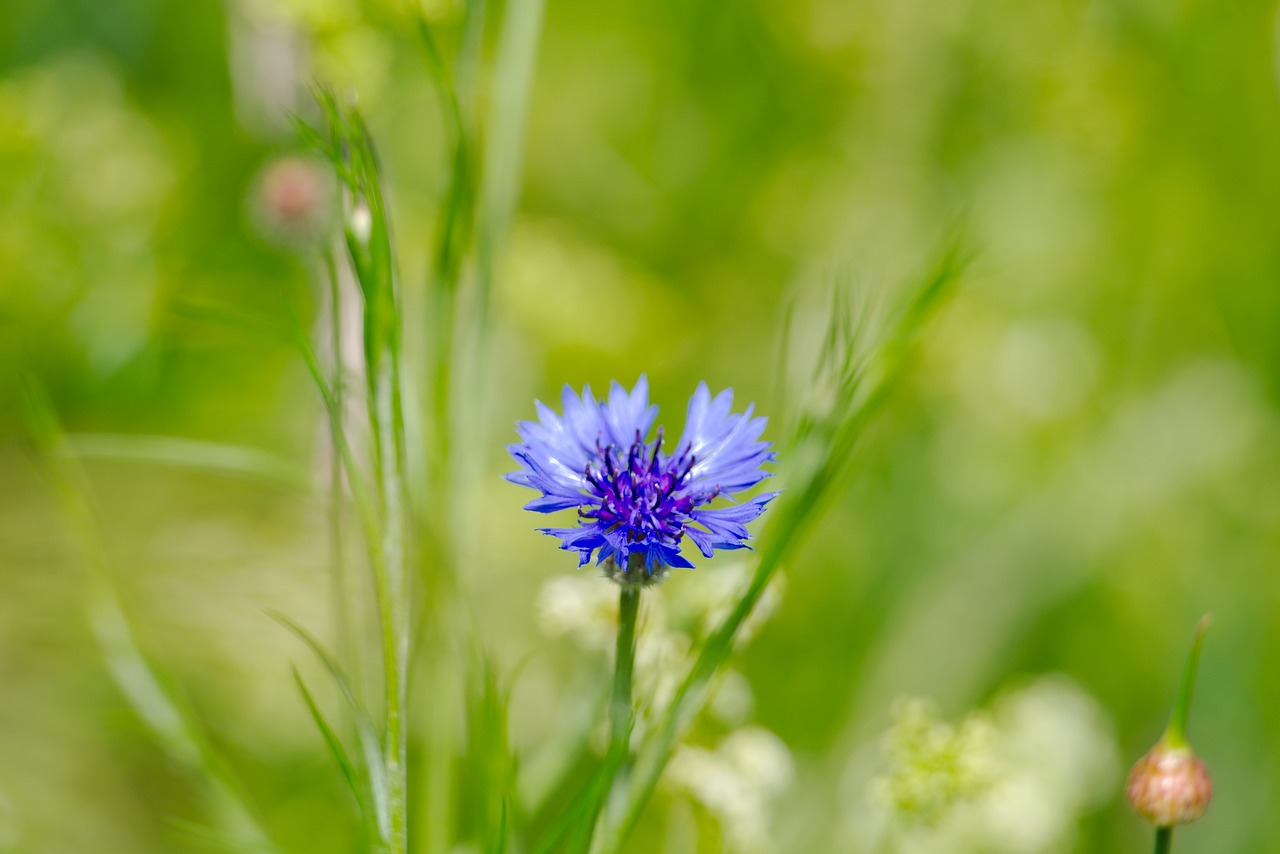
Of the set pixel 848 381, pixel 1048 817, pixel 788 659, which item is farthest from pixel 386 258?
pixel 788 659

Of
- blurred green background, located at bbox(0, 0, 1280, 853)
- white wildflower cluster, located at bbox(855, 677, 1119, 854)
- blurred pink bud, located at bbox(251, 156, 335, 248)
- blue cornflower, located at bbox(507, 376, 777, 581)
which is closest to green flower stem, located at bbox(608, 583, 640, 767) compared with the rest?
blue cornflower, located at bbox(507, 376, 777, 581)

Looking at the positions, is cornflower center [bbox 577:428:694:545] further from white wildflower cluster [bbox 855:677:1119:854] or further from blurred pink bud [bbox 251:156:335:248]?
blurred pink bud [bbox 251:156:335:248]

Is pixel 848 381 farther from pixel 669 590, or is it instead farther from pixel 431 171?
pixel 431 171

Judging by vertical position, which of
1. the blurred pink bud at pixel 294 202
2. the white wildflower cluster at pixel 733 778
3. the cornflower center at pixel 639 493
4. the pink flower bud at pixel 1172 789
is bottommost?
the pink flower bud at pixel 1172 789

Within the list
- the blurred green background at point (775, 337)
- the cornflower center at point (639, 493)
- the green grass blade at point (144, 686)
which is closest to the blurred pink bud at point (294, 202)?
the blurred green background at point (775, 337)

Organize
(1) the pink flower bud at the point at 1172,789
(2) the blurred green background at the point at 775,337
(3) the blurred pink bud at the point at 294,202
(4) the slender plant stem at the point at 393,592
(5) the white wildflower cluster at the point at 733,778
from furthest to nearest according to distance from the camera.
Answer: (2) the blurred green background at the point at 775,337, (3) the blurred pink bud at the point at 294,202, (5) the white wildflower cluster at the point at 733,778, (1) the pink flower bud at the point at 1172,789, (4) the slender plant stem at the point at 393,592

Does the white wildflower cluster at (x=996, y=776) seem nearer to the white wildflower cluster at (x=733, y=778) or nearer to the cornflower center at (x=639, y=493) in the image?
the white wildflower cluster at (x=733, y=778)

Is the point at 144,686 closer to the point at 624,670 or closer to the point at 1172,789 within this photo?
the point at 624,670
